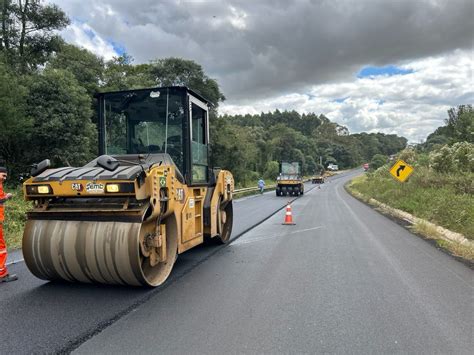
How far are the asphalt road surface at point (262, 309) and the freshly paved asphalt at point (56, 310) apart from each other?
0.01m

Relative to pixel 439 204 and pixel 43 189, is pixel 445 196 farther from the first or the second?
pixel 43 189

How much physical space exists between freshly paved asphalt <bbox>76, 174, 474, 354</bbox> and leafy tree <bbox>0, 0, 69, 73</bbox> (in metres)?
19.3

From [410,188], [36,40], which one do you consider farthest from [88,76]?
[410,188]

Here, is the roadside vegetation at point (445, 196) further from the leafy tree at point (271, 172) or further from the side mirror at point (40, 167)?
the leafy tree at point (271, 172)

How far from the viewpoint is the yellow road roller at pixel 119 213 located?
4496 millimetres

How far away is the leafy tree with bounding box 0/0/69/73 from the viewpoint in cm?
2095

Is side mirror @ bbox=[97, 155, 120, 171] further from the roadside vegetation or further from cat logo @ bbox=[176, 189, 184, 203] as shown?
the roadside vegetation

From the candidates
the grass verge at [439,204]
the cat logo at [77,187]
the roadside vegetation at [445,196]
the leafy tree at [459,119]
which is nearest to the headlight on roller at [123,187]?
the cat logo at [77,187]

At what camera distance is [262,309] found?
14.1ft

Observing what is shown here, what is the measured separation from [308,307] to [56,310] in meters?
2.70

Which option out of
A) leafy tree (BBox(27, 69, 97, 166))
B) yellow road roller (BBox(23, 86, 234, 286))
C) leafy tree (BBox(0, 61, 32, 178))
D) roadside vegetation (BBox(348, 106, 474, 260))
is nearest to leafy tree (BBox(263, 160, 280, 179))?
roadside vegetation (BBox(348, 106, 474, 260))

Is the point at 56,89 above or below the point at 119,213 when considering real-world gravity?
above

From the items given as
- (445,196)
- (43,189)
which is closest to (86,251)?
(43,189)

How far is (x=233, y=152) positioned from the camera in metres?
35.9
